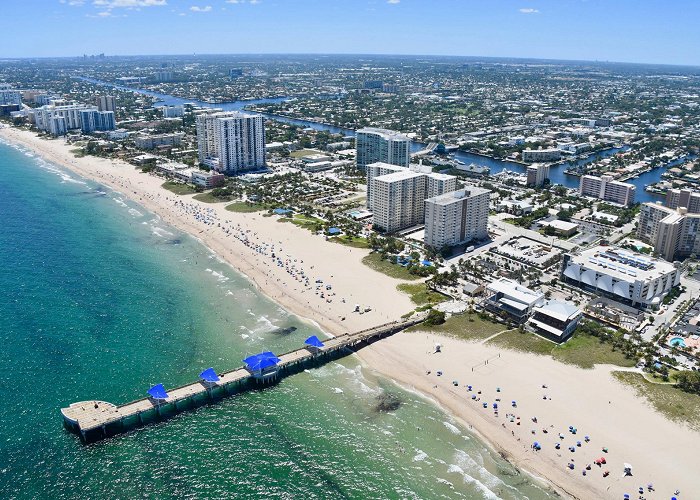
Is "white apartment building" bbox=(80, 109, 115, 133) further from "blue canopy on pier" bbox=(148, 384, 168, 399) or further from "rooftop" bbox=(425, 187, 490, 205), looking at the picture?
"blue canopy on pier" bbox=(148, 384, 168, 399)

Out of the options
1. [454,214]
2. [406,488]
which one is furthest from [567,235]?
[406,488]

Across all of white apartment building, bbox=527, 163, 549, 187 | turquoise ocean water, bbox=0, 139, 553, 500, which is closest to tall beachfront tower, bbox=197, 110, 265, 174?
turquoise ocean water, bbox=0, 139, 553, 500

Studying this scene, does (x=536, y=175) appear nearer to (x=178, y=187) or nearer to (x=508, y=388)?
(x=178, y=187)

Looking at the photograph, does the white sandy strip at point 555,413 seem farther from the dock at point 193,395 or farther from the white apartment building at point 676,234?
the white apartment building at point 676,234

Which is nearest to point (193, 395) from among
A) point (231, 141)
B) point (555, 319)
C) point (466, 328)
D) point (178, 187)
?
point (466, 328)

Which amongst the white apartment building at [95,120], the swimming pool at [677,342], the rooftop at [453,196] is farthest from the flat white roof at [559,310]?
the white apartment building at [95,120]

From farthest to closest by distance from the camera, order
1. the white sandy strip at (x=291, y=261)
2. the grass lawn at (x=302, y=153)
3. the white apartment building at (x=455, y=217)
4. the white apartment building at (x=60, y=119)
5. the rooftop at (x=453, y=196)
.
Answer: the white apartment building at (x=60, y=119), the grass lawn at (x=302, y=153), the rooftop at (x=453, y=196), the white apartment building at (x=455, y=217), the white sandy strip at (x=291, y=261)
